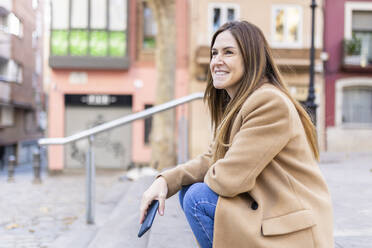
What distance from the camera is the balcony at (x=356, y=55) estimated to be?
15.0 meters

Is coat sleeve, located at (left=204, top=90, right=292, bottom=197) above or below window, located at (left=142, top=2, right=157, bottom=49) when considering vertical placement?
below

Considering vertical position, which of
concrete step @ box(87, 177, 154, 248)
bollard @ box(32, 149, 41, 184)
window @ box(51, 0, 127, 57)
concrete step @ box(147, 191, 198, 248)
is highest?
window @ box(51, 0, 127, 57)

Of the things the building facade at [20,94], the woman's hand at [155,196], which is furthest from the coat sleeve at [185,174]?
the building facade at [20,94]

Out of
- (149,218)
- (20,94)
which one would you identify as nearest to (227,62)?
(149,218)

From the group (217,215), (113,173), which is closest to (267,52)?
(217,215)

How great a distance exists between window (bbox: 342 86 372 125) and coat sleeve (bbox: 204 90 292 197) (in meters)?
15.0

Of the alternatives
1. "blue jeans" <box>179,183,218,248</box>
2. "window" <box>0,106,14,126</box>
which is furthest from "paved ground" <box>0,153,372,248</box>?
"window" <box>0,106,14,126</box>

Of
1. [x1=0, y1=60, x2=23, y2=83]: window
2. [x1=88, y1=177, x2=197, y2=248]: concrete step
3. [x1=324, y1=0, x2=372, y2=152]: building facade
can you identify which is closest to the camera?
[x1=88, y1=177, x2=197, y2=248]: concrete step

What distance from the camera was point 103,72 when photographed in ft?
50.7

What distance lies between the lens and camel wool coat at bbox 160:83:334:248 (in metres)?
1.49

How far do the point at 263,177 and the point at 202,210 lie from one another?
327mm

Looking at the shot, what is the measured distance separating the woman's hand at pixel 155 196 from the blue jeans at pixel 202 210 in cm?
17

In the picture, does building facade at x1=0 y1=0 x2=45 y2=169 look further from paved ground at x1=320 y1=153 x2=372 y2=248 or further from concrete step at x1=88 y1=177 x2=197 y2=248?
concrete step at x1=88 y1=177 x2=197 y2=248

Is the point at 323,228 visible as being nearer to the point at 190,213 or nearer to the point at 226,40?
the point at 190,213
